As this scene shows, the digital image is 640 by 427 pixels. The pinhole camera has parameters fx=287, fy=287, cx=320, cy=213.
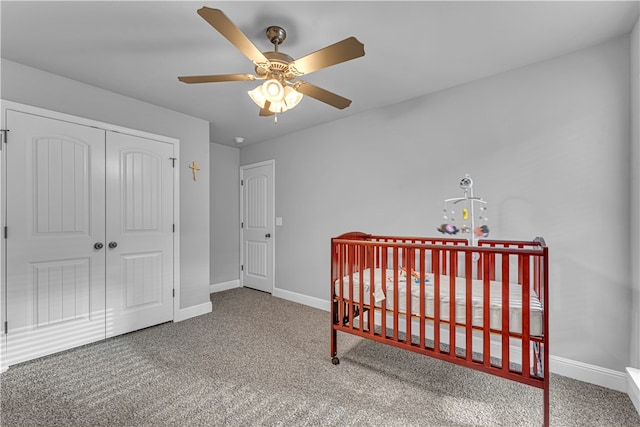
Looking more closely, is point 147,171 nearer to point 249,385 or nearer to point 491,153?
point 249,385

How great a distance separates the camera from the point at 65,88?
2.39m

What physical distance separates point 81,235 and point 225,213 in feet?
6.72

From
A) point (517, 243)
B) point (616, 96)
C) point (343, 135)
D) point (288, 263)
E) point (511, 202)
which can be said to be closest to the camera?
point (616, 96)

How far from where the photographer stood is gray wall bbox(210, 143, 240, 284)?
14.0 ft

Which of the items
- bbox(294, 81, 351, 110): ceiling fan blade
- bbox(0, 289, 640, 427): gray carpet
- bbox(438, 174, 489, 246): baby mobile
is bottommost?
bbox(0, 289, 640, 427): gray carpet

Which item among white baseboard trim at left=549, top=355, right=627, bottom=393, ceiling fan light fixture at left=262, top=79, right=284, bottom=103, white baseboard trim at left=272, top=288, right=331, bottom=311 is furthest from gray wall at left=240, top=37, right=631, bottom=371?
ceiling fan light fixture at left=262, top=79, right=284, bottom=103

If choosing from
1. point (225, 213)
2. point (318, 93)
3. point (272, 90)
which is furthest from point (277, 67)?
point (225, 213)

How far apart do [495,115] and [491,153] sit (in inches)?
12.0

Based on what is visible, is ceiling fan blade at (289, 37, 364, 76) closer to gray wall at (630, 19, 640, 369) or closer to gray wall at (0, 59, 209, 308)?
gray wall at (630, 19, 640, 369)

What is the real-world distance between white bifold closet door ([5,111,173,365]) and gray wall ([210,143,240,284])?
1.23 m

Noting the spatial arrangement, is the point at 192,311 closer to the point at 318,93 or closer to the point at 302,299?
the point at 302,299

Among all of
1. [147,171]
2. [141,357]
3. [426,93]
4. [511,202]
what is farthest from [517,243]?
[147,171]

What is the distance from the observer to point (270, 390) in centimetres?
183

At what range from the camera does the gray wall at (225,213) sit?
428 cm
